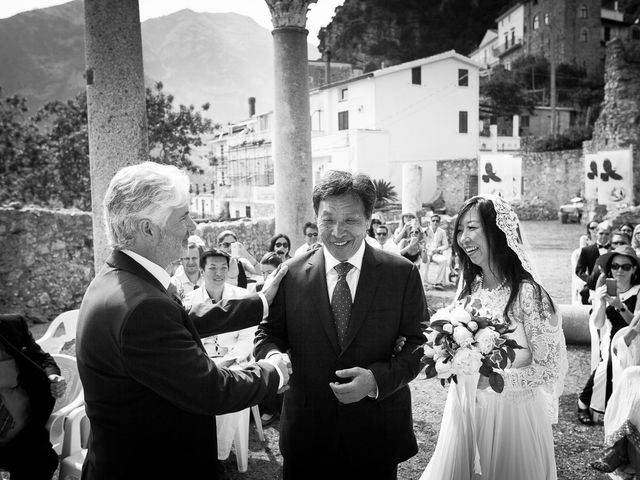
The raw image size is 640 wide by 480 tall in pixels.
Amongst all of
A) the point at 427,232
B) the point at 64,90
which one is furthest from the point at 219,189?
the point at 64,90

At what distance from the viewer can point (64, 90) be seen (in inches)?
4385

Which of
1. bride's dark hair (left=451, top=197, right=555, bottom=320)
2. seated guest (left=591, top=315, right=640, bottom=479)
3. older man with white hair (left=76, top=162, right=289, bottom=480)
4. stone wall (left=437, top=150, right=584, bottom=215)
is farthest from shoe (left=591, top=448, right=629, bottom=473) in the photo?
stone wall (left=437, top=150, right=584, bottom=215)

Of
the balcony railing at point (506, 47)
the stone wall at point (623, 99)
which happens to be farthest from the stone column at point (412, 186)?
the balcony railing at point (506, 47)

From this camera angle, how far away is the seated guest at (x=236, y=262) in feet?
19.9

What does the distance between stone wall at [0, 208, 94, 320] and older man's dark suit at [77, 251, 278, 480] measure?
7.60 meters

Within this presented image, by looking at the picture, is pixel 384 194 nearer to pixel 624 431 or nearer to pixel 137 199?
pixel 624 431

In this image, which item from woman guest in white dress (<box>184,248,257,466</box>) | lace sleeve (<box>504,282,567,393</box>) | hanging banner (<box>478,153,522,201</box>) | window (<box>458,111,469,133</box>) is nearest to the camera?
lace sleeve (<box>504,282,567,393</box>)

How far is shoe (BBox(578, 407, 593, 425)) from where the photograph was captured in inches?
194

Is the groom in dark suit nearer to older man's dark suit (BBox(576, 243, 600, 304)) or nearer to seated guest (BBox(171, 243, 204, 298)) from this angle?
seated guest (BBox(171, 243, 204, 298))

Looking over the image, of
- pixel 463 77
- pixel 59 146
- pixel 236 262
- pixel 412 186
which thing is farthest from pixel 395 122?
pixel 236 262

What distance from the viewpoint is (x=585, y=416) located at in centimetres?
498

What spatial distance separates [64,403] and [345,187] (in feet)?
9.86

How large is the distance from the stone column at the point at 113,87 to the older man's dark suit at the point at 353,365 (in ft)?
8.46

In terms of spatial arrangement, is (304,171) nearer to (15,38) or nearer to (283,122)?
(283,122)
